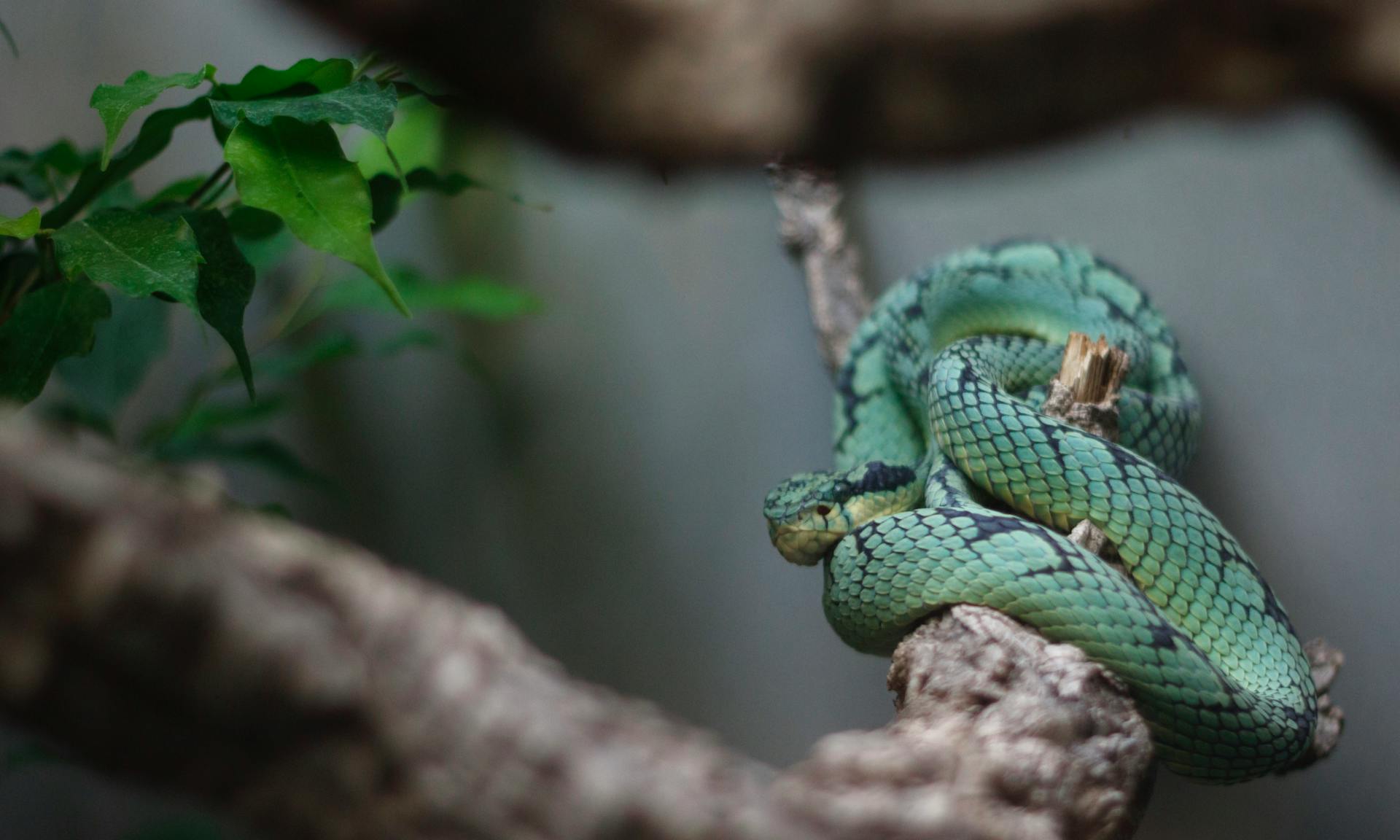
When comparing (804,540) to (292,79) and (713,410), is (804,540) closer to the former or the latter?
(292,79)

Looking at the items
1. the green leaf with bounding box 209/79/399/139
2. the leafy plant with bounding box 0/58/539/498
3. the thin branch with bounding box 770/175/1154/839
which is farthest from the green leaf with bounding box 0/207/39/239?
the thin branch with bounding box 770/175/1154/839

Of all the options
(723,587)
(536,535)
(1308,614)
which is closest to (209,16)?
(536,535)

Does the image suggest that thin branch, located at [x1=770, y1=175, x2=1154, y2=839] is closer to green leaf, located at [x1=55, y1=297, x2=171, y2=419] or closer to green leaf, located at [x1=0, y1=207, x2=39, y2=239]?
green leaf, located at [x1=0, y1=207, x2=39, y2=239]

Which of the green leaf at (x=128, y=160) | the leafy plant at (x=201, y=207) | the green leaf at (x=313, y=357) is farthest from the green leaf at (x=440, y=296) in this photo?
the green leaf at (x=128, y=160)

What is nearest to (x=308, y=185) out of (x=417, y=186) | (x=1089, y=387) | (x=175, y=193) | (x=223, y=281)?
(x=223, y=281)

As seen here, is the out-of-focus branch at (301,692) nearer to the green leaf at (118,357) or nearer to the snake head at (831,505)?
the snake head at (831,505)

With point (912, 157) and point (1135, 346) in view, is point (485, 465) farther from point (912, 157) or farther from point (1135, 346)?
point (912, 157)
